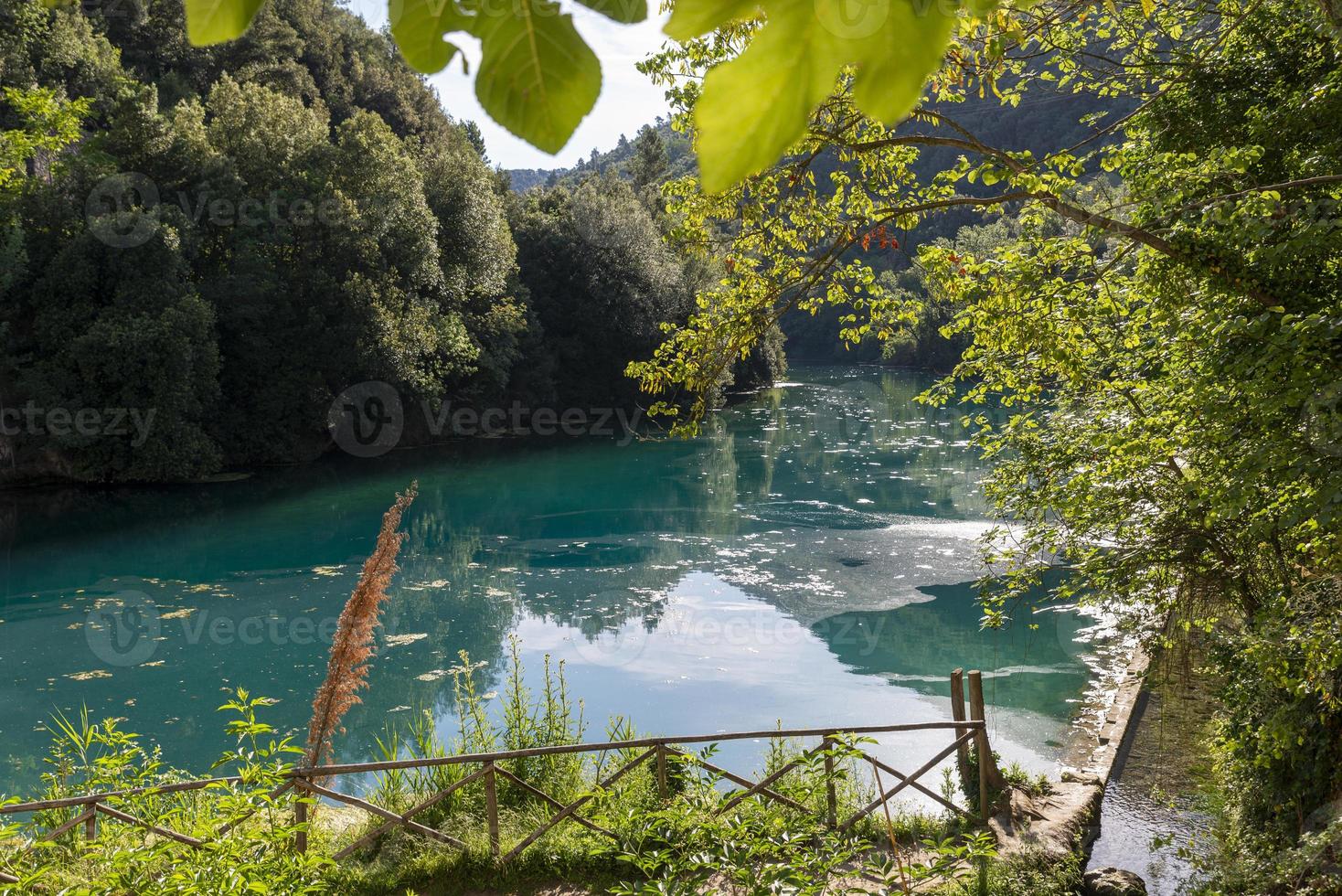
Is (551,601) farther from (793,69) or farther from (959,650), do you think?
(793,69)

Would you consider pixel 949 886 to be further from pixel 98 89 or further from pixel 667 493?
pixel 98 89

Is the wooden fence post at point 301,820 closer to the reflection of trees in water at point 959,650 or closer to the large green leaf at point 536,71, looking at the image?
the large green leaf at point 536,71

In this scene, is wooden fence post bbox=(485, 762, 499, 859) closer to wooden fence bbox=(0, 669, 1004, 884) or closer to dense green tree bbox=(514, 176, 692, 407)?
wooden fence bbox=(0, 669, 1004, 884)

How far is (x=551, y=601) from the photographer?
1466 cm

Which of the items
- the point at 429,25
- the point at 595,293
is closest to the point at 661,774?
the point at 429,25

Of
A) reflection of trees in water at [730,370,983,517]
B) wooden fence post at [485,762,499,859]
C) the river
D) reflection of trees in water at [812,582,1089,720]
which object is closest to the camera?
wooden fence post at [485,762,499,859]

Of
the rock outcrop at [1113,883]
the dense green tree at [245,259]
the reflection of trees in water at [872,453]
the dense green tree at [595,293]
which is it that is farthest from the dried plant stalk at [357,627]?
the dense green tree at [595,293]

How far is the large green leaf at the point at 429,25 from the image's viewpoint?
452 millimetres

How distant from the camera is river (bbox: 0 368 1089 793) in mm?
10914

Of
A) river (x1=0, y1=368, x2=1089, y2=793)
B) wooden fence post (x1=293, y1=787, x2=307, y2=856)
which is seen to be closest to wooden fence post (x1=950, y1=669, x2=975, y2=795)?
river (x1=0, y1=368, x2=1089, y2=793)

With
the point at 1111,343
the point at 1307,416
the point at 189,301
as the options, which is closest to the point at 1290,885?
the point at 1307,416

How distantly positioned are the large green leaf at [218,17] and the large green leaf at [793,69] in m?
0.21

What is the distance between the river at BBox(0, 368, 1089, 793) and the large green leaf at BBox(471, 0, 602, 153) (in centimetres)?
758

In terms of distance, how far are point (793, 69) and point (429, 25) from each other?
0.64ft
